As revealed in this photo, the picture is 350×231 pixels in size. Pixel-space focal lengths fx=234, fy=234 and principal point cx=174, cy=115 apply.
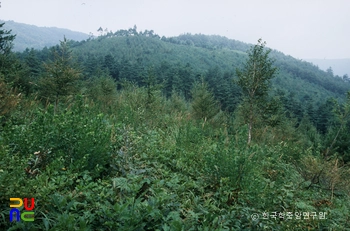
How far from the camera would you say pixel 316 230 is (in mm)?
2514

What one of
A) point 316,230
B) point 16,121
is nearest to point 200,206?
point 316,230

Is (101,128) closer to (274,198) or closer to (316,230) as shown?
(274,198)

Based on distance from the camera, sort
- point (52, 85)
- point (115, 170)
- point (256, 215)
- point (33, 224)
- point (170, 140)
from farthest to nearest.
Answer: point (52, 85), point (170, 140), point (115, 170), point (256, 215), point (33, 224)

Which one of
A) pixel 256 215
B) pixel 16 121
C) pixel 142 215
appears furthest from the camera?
pixel 16 121

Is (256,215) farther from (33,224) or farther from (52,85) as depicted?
(52,85)

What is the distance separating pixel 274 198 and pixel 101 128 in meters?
2.35

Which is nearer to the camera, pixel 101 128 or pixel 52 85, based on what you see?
pixel 101 128

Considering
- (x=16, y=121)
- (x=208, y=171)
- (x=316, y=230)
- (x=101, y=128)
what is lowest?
(x=316, y=230)

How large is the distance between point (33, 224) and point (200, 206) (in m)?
1.52

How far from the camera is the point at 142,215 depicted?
1.97 metres

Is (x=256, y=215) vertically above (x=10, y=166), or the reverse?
(x=10, y=166)

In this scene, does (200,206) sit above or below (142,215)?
below

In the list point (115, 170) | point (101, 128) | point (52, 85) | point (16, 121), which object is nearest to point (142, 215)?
point (115, 170)

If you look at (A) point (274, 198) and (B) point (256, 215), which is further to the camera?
Result: (A) point (274, 198)
